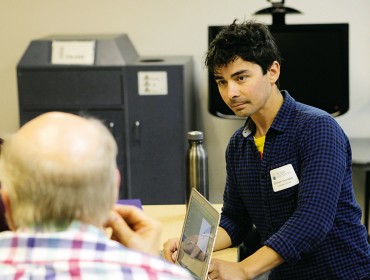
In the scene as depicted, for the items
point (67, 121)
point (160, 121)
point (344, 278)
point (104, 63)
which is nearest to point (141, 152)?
point (160, 121)

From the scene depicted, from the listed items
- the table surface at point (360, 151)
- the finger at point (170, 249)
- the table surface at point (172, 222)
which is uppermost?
the finger at point (170, 249)

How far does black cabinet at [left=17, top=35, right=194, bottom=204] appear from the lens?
12.3 feet

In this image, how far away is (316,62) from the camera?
11.9 ft

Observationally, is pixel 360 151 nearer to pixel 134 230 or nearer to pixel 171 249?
pixel 171 249

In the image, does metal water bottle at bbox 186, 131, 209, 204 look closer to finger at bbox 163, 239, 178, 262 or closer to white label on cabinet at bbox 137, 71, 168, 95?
finger at bbox 163, 239, 178, 262

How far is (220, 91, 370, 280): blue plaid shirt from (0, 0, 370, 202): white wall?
201 cm

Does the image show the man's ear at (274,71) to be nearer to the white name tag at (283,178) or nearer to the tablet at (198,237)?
the white name tag at (283,178)

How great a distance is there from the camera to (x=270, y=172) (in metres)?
2.05

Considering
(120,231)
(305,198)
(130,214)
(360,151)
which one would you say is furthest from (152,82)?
(120,231)

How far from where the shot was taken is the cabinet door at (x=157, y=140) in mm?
3771

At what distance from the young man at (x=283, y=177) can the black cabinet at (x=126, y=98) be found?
162cm

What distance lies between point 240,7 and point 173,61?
1.83ft

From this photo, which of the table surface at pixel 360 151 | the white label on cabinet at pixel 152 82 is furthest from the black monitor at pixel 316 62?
the white label on cabinet at pixel 152 82

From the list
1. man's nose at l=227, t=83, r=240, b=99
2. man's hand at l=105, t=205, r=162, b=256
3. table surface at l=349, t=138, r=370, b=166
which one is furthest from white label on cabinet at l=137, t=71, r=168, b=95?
man's hand at l=105, t=205, r=162, b=256
